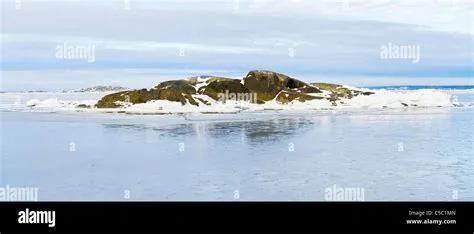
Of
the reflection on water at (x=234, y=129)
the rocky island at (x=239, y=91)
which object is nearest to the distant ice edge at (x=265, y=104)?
the rocky island at (x=239, y=91)

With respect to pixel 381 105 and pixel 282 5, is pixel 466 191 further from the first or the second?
pixel 282 5

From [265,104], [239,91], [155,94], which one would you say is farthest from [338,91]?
[155,94]

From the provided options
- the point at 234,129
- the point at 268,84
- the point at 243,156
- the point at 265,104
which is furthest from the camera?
the point at 234,129

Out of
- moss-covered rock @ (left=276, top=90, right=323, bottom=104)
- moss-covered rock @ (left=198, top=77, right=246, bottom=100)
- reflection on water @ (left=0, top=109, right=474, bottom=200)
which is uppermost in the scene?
moss-covered rock @ (left=198, top=77, right=246, bottom=100)

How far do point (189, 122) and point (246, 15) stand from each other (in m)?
0.81

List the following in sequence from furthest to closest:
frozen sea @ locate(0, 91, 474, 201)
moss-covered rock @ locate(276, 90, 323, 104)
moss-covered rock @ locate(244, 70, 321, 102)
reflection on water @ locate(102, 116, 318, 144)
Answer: reflection on water @ locate(102, 116, 318, 144), moss-covered rock @ locate(276, 90, 323, 104), moss-covered rock @ locate(244, 70, 321, 102), frozen sea @ locate(0, 91, 474, 201)

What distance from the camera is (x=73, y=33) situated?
2.70 meters

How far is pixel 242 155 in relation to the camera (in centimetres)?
305

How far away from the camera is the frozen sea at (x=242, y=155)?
101 inches

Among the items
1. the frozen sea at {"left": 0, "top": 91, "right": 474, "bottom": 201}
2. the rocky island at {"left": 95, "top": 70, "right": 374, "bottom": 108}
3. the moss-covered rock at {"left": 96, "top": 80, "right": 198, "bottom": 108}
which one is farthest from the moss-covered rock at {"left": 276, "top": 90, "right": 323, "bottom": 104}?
the moss-covered rock at {"left": 96, "top": 80, "right": 198, "bottom": 108}

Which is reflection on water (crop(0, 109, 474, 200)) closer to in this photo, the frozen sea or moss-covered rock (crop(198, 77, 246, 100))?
the frozen sea

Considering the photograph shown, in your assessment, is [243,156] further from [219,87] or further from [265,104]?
[219,87]

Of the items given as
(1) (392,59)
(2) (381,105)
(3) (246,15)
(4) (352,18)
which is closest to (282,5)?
(3) (246,15)

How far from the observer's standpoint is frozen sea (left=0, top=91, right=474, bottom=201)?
101 inches
